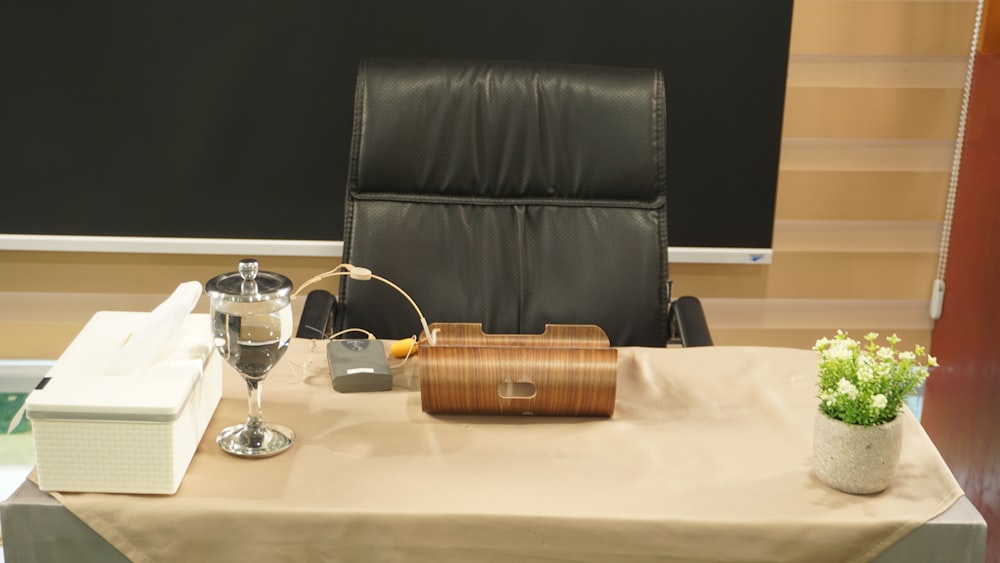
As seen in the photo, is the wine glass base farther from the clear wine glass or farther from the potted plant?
the potted plant

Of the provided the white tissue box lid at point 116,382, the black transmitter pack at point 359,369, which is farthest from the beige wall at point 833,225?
the white tissue box lid at point 116,382

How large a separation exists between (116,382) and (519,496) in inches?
19.0

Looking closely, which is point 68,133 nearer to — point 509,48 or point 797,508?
point 509,48

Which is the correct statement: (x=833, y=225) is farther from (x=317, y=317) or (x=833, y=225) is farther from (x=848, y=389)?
(x=848, y=389)

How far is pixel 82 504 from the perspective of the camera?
1217 millimetres

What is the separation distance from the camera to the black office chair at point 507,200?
6.98 ft

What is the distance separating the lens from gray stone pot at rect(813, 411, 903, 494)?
1251 millimetres

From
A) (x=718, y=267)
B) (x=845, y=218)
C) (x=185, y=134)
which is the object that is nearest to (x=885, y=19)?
(x=845, y=218)

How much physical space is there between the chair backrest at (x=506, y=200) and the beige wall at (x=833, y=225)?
33.5 inches

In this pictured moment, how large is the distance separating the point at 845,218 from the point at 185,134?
177 centimetres

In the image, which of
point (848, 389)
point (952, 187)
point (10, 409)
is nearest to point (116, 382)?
point (848, 389)

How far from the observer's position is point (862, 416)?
1256 mm

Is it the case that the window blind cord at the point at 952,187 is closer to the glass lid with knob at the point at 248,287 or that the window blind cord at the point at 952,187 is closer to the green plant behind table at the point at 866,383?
the green plant behind table at the point at 866,383

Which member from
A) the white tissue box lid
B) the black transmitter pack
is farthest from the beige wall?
the white tissue box lid
